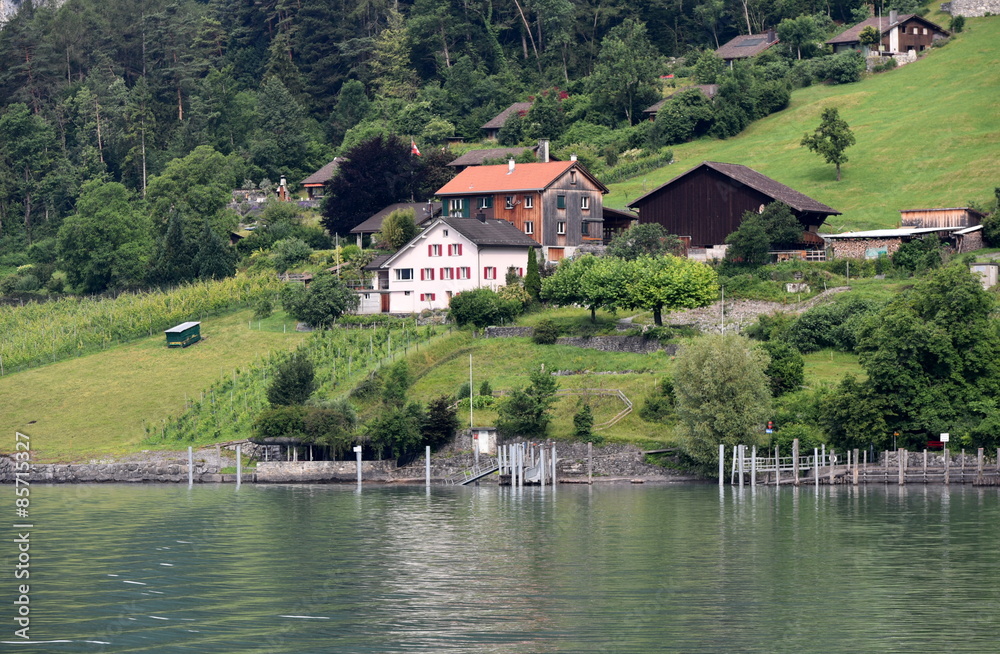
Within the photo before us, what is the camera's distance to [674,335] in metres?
84.2

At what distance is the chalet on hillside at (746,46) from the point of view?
14838cm

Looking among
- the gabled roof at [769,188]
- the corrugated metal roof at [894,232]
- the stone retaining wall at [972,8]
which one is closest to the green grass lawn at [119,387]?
the gabled roof at [769,188]

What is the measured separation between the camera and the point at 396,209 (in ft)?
380

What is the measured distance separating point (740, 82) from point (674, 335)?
56842 mm

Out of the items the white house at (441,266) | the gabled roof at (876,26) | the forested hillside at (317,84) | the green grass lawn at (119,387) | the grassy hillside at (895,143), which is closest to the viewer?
the green grass lawn at (119,387)

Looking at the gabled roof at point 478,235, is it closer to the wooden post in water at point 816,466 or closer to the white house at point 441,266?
the white house at point 441,266

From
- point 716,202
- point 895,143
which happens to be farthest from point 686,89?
point 716,202

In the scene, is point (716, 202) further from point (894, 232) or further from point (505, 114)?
point (505, 114)

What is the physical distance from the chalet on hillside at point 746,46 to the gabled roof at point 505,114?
22.1m

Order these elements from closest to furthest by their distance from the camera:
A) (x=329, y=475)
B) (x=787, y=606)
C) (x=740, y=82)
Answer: (x=787, y=606)
(x=329, y=475)
(x=740, y=82)

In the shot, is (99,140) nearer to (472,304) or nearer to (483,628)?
(472,304)

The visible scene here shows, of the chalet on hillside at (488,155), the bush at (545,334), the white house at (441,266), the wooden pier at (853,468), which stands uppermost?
the chalet on hillside at (488,155)

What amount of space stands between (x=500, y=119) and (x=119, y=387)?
2654 inches

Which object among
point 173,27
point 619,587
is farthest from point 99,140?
point 619,587
